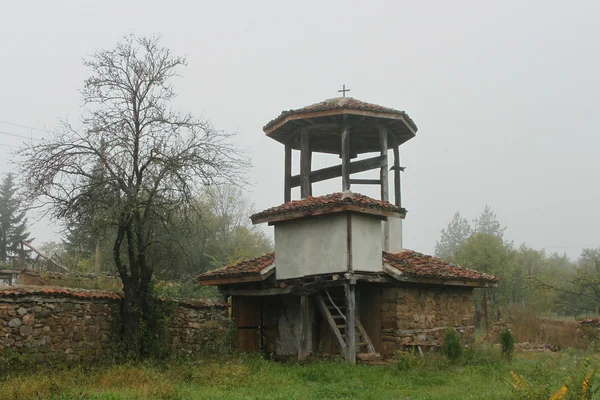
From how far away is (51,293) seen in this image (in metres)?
12.5

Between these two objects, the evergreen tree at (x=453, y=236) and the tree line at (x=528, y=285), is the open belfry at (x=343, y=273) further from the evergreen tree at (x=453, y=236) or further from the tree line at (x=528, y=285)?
the evergreen tree at (x=453, y=236)

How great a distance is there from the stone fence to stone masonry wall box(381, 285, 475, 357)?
14.7 ft

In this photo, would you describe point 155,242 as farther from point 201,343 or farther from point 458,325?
point 458,325

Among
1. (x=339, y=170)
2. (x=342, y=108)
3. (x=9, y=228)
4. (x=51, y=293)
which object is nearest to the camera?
(x=51, y=293)

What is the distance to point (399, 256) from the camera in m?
16.9

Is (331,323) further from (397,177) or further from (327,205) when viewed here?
(397,177)

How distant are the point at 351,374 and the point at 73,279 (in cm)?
1221

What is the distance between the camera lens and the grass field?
10.0 metres

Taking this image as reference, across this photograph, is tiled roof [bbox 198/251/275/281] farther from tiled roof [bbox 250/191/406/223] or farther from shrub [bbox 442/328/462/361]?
shrub [bbox 442/328/462/361]

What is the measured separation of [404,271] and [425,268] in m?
1.20

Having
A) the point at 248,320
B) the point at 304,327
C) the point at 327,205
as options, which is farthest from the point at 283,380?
the point at 248,320

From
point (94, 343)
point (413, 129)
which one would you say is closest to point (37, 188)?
point (94, 343)

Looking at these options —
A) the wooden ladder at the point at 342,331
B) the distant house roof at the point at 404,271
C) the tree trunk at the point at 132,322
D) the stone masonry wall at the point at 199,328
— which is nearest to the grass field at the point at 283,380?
the wooden ladder at the point at 342,331

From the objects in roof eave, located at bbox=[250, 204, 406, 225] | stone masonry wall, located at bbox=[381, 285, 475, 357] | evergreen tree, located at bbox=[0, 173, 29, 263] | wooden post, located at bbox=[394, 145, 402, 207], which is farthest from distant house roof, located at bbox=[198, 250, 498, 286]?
evergreen tree, located at bbox=[0, 173, 29, 263]
